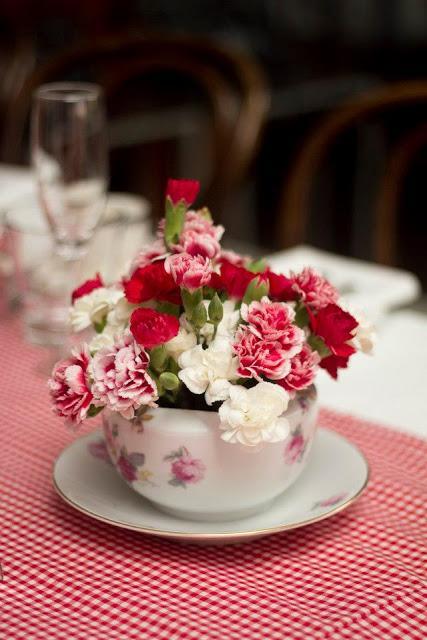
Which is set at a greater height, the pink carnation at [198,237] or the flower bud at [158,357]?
the pink carnation at [198,237]

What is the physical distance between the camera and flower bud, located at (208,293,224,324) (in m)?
0.63

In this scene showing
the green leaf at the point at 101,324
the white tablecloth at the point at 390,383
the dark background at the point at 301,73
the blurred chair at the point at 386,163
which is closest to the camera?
the green leaf at the point at 101,324

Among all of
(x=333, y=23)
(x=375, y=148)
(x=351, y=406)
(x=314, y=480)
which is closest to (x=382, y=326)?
(x=351, y=406)

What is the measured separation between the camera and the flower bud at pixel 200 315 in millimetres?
629

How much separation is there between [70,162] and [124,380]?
1.41ft

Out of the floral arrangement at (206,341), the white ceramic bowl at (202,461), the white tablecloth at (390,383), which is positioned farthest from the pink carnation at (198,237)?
the white tablecloth at (390,383)

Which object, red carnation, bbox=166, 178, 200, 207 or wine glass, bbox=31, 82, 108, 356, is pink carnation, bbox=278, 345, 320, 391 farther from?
wine glass, bbox=31, 82, 108, 356

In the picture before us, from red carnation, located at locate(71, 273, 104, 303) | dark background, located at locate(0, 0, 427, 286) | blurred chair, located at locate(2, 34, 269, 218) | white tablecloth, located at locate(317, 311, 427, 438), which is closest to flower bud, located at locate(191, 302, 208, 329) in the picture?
red carnation, located at locate(71, 273, 104, 303)

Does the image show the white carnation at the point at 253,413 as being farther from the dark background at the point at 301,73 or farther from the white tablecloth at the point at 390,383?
the dark background at the point at 301,73

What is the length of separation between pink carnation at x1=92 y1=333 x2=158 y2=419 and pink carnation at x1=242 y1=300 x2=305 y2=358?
67 mm

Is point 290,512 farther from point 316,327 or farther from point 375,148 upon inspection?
point 375,148

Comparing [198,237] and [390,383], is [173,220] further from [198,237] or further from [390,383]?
[390,383]

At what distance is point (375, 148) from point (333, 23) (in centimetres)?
50

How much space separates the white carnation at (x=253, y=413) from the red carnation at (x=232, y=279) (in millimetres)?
75
